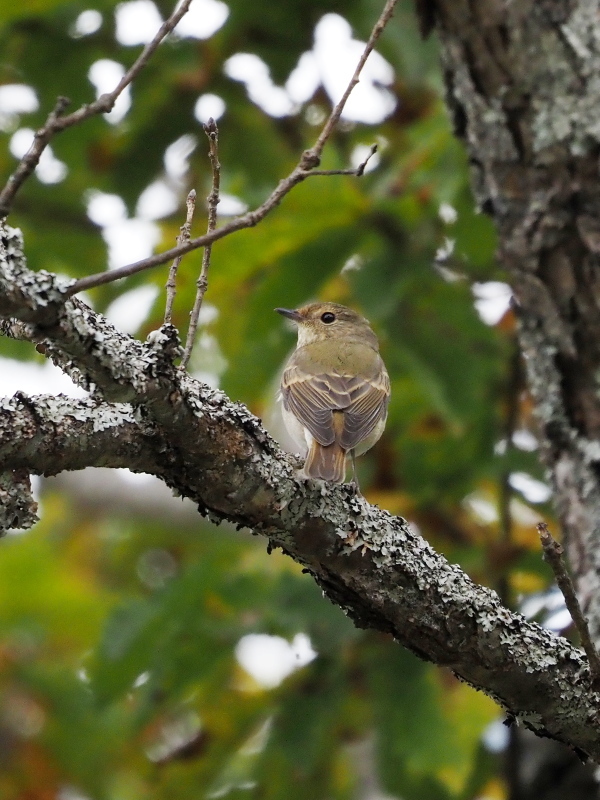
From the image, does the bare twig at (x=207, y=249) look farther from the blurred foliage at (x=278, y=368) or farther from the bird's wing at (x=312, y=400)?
the blurred foliage at (x=278, y=368)

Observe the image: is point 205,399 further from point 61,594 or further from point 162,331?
point 61,594

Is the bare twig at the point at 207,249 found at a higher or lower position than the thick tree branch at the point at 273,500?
higher

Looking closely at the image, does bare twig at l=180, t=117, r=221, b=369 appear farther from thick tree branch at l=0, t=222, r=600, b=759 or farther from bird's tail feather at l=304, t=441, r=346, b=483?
bird's tail feather at l=304, t=441, r=346, b=483

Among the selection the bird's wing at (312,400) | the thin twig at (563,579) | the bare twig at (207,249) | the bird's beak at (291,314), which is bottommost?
the thin twig at (563,579)

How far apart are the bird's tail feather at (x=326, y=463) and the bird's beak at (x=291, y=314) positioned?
→ 0.73 meters

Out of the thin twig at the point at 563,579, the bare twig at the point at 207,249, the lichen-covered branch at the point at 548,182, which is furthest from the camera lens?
the lichen-covered branch at the point at 548,182

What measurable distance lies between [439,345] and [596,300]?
96 centimetres

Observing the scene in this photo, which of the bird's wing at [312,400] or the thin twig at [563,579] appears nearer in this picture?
the thin twig at [563,579]

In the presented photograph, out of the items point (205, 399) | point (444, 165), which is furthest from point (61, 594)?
point (205, 399)

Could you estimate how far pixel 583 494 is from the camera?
3809 millimetres

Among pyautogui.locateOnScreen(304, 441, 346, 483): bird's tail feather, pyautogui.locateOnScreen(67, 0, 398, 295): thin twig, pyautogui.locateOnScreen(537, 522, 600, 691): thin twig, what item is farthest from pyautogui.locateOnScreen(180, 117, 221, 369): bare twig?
pyautogui.locateOnScreen(537, 522, 600, 691): thin twig

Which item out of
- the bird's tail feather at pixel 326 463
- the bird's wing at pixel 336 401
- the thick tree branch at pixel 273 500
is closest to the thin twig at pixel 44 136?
the thick tree branch at pixel 273 500

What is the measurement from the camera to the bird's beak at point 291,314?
454 cm

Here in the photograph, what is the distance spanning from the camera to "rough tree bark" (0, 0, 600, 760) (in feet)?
7.09
